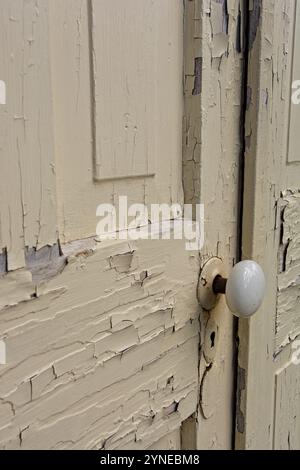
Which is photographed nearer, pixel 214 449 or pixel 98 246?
pixel 98 246

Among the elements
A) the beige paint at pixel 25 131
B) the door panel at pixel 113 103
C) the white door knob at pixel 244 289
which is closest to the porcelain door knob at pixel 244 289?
the white door knob at pixel 244 289

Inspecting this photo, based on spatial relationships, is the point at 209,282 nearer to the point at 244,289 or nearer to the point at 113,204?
the point at 244,289

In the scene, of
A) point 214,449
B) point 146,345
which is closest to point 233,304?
point 146,345

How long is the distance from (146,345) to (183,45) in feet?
1.05

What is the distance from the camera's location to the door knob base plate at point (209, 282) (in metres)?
0.57

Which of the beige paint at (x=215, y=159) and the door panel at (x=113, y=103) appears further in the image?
the beige paint at (x=215, y=159)

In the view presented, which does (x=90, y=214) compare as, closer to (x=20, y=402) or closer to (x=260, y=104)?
(x=20, y=402)

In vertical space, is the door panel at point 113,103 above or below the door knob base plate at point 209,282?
above

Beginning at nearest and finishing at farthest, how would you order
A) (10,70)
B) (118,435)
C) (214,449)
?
(10,70) → (118,435) → (214,449)

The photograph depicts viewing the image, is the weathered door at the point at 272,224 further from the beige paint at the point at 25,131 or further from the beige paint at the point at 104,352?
the beige paint at the point at 25,131

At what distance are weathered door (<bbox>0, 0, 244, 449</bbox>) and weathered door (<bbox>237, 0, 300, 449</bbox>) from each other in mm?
25

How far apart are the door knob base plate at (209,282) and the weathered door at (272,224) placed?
56 mm

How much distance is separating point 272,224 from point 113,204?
287mm
